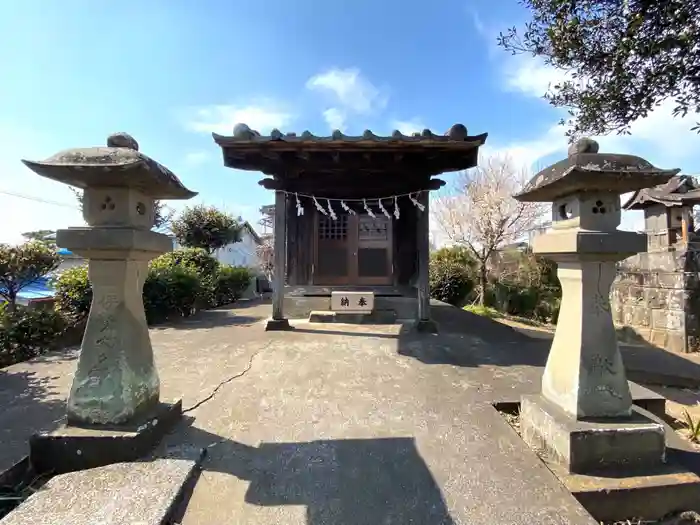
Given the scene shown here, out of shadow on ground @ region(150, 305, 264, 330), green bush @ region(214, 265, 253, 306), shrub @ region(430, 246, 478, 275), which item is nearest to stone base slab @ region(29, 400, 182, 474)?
shadow on ground @ region(150, 305, 264, 330)

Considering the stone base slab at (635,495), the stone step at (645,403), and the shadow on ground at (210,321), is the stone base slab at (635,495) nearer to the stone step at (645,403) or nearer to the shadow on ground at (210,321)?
the stone step at (645,403)

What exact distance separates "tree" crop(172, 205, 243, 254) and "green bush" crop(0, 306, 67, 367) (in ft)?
31.7

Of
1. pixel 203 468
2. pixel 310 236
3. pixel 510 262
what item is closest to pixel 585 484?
pixel 203 468

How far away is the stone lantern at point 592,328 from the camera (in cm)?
234

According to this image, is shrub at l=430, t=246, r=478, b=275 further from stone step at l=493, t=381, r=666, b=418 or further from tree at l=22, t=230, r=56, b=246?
tree at l=22, t=230, r=56, b=246

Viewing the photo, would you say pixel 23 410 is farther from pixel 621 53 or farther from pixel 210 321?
pixel 621 53

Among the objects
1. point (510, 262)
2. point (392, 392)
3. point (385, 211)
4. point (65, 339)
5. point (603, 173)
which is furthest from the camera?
point (510, 262)

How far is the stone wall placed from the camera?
920 centimetres

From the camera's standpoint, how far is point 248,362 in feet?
15.1

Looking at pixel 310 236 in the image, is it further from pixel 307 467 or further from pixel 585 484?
pixel 585 484

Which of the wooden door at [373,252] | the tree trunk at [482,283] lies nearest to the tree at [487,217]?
the tree trunk at [482,283]

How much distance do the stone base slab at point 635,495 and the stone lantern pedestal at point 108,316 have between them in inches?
112

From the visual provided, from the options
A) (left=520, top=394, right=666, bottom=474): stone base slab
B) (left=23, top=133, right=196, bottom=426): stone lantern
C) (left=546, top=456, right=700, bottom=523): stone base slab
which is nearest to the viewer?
(left=546, top=456, right=700, bottom=523): stone base slab

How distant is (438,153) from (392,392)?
163 inches
